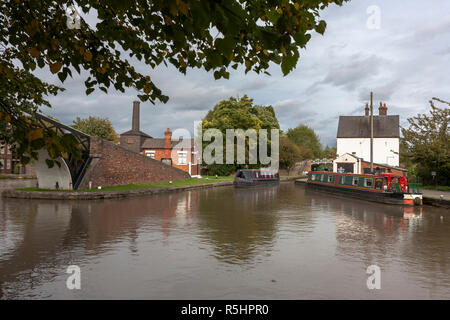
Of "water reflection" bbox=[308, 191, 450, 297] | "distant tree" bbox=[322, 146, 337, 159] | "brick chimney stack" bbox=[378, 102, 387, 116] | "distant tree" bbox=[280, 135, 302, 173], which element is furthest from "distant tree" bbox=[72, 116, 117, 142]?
"brick chimney stack" bbox=[378, 102, 387, 116]

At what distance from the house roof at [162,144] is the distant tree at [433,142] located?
28.3 meters

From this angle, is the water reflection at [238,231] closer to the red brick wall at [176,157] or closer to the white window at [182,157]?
the red brick wall at [176,157]

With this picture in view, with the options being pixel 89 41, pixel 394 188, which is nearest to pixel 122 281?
pixel 89 41

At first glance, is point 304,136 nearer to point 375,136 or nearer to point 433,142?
point 375,136

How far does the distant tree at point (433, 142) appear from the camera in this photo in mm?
23391

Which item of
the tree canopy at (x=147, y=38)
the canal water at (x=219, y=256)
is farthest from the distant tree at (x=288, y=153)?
the tree canopy at (x=147, y=38)

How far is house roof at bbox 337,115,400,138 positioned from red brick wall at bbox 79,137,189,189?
108ft

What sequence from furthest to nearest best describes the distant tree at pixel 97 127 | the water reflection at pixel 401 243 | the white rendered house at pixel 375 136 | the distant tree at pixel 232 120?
the white rendered house at pixel 375 136
the distant tree at pixel 97 127
the distant tree at pixel 232 120
the water reflection at pixel 401 243

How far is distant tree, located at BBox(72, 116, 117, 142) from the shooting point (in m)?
45.3

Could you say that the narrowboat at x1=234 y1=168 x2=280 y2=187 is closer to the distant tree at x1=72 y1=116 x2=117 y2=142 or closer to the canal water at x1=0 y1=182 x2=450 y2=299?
the canal water at x1=0 y1=182 x2=450 y2=299

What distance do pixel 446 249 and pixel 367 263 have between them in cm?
297

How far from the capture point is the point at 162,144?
49.3 m

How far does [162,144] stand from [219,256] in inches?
1684

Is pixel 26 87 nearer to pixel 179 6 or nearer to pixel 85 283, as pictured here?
pixel 85 283
